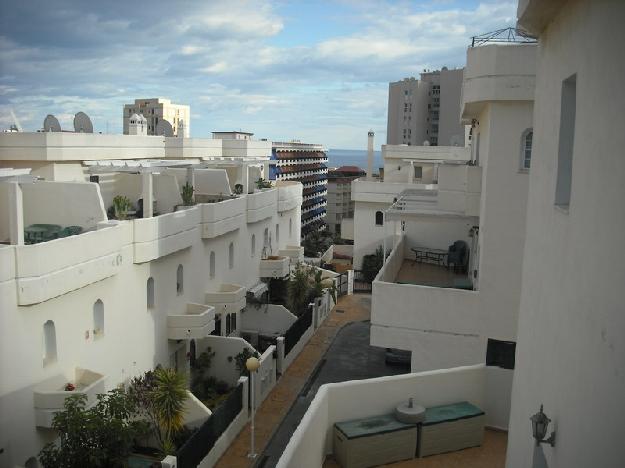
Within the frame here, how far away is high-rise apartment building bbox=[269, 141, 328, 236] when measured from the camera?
8519 centimetres

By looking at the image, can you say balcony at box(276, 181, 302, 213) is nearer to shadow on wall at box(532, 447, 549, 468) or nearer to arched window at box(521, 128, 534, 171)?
arched window at box(521, 128, 534, 171)

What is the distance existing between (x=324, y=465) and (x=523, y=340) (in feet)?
17.8

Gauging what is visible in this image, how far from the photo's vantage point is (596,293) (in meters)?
4.91

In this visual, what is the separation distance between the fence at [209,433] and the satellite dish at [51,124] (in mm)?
17263

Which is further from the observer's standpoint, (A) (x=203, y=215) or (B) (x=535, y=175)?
(A) (x=203, y=215)

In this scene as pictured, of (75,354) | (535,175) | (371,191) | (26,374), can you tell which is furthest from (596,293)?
(371,191)

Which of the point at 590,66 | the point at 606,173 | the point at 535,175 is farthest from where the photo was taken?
the point at 535,175

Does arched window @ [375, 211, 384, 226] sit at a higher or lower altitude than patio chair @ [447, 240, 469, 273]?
lower

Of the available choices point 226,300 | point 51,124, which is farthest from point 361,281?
point 51,124

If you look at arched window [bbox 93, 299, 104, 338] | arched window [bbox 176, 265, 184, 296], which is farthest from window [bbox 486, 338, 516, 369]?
arched window [bbox 176, 265, 184, 296]

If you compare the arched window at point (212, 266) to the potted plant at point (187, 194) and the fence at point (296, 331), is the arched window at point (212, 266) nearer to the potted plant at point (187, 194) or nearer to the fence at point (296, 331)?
the potted plant at point (187, 194)

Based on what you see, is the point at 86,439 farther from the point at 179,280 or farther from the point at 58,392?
the point at 179,280

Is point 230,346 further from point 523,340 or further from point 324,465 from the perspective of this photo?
point 523,340

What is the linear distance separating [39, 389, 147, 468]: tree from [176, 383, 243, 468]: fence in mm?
1829
